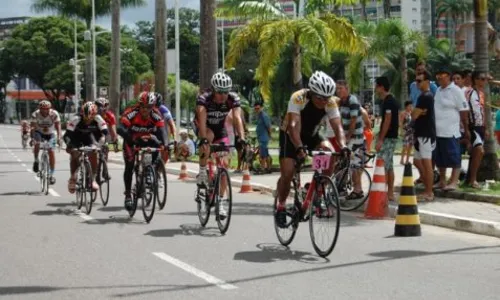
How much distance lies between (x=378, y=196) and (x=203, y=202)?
275 cm

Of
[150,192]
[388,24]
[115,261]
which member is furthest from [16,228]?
[388,24]

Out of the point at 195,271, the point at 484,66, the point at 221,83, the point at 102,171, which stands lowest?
the point at 195,271

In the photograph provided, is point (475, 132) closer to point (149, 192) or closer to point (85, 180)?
point (149, 192)

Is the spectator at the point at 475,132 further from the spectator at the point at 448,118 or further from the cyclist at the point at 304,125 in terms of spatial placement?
the cyclist at the point at 304,125

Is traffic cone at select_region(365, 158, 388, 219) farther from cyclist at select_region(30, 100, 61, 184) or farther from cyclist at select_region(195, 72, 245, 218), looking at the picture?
cyclist at select_region(30, 100, 61, 184)

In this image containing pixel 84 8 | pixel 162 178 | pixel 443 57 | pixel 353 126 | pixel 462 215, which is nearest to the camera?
pixel 462 215

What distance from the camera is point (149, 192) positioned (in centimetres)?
1177

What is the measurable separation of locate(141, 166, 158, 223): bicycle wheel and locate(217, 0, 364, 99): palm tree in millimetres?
9776

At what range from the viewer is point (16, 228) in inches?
450

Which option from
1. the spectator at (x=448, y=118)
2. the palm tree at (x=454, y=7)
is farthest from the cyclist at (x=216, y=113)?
the palm tree at (x=454, y=7)

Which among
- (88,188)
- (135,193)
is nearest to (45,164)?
(88,188)

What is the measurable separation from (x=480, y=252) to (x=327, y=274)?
7.64 feet

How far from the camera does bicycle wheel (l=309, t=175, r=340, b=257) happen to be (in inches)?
331

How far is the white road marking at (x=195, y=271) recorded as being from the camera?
7328 millimetres
